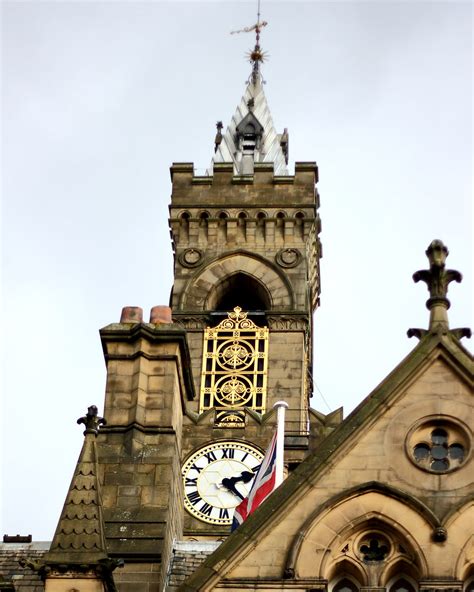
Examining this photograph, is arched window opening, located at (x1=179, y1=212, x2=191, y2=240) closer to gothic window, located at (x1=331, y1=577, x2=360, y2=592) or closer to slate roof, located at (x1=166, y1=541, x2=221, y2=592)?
slate roof, located at (x1=166, y1=541, x2=221, y2=592)

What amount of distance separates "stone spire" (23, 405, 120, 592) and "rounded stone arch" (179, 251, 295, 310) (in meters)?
27.0

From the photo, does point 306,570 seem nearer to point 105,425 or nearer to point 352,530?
point 352,530

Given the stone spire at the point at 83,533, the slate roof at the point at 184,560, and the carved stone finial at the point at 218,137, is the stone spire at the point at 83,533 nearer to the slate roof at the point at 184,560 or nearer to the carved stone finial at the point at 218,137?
the slate roof at the point at 184,560

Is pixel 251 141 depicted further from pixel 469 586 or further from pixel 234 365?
pixel 469 586

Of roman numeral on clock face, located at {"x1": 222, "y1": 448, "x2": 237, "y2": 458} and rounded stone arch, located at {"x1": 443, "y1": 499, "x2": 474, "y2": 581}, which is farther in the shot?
roman numeral on clock face, located at {"x1": 222, "y1": 448, "x2": 237, "y2": 458}

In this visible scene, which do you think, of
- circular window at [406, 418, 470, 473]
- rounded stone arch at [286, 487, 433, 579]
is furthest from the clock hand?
rounded stone arch at [286, 487, 433, 579]

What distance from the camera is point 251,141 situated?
54.4 m

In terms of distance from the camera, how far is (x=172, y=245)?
51.6 metres

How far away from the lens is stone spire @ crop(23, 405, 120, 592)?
2086 cm

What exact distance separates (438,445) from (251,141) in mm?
33183

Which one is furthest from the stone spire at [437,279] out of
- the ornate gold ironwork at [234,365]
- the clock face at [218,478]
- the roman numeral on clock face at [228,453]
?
the ornate gold ironwork at [234,365]

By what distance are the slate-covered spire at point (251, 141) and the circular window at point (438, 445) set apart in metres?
31.2

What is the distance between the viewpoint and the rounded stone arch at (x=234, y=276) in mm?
49375

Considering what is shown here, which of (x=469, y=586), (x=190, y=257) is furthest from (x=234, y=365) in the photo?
(x=469, y=586)
